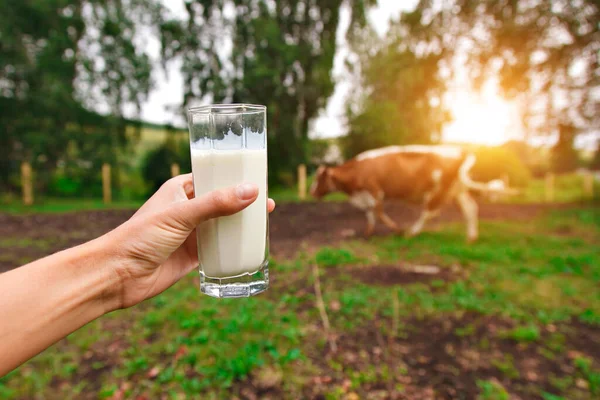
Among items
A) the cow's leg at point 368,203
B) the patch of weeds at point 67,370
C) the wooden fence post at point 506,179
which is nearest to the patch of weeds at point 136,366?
the patch of weeds at point 67,370

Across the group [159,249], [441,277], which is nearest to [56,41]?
[441,277]

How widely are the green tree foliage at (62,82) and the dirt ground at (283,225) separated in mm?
6089

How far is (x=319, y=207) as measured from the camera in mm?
12758

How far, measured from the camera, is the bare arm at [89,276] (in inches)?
47.4

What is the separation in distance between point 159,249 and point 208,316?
2998 mm

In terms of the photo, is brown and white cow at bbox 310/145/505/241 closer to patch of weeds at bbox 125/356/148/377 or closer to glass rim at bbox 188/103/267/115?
patch of weeds at bbox 125/356/148/377

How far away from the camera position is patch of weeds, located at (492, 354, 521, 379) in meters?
3.29

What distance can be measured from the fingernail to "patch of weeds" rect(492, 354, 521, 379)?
3.03 metres

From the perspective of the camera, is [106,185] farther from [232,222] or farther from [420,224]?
[232,222]

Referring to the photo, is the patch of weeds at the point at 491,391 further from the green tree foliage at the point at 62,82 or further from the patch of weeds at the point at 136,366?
the green tree foliage at the point at 62,82

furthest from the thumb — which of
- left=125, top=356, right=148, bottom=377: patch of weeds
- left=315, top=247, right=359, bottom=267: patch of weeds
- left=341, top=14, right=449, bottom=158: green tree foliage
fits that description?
left=341, top=14, right=449, bottom=158: green tree foliage

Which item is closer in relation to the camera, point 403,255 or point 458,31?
point 403,255

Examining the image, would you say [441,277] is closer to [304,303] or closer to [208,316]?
[304,303]

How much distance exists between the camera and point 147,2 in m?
18.2
